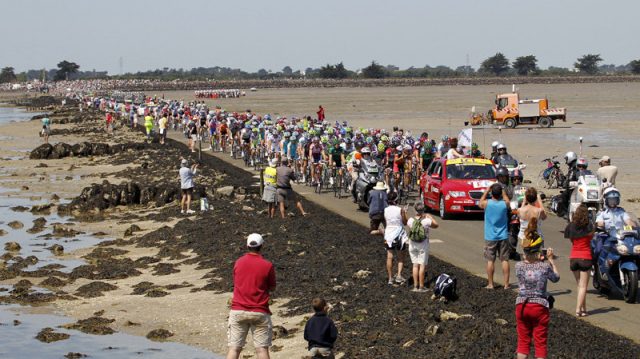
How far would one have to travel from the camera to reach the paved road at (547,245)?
15.4m

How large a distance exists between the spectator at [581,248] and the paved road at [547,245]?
478mm

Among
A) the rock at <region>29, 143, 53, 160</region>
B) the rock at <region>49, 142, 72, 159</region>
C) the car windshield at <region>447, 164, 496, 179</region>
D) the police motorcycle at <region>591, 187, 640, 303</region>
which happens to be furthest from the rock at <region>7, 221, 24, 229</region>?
the rock at <region>29, 143, 53, 160</region>

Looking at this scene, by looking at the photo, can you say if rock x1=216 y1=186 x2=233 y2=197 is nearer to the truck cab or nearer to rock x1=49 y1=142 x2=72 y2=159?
rock x1=49 y1=142 x2=72 y2=159

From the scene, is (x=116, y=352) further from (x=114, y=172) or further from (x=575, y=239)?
(x=114, y=172)

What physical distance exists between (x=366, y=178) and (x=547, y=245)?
7758 millimetres

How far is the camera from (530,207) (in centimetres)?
1772

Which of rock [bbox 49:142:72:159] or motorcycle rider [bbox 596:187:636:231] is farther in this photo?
rock [bbox 49:142:72:159]

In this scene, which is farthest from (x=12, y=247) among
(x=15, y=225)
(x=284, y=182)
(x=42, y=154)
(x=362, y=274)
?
(x=42, y=154)

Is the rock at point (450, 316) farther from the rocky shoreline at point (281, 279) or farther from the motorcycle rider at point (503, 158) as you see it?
the motorcycle rider at point (503, 158)

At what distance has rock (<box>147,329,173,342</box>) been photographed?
1741 cm

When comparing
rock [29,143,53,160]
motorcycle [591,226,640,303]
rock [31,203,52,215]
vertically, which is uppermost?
motorcycle [591,226,640,303]

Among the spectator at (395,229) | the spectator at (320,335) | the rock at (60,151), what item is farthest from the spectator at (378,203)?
the rock at (60,151)

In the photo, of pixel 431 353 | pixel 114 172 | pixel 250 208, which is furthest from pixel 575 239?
pixel 114 172

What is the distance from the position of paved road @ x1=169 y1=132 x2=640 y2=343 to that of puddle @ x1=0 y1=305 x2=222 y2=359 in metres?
5.78
